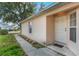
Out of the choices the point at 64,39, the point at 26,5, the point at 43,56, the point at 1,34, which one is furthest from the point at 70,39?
the point at 1,34

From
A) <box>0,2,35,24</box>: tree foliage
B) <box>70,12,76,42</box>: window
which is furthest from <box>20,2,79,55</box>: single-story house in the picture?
<box>0,2,35,24</box>: tree foliage

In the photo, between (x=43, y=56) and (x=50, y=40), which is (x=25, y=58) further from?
(x=50, y=40)

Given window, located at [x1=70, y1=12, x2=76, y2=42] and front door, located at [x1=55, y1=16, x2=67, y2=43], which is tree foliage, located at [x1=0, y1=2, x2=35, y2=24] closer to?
front door, located at [x1=55, y1=16, x2=67, y2=43]

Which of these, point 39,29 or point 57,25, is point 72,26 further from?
point 39,29

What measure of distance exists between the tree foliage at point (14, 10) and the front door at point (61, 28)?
5.15ft

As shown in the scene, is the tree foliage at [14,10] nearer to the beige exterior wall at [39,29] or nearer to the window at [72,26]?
the beige exterior wall at [39,29]

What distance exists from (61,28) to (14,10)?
7.84 ft

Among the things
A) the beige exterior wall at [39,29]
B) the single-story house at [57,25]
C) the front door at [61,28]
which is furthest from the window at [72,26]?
the beige exterior wall at [39,29]

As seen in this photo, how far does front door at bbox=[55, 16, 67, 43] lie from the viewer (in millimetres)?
6502

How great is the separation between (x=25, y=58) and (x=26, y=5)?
7.58ft

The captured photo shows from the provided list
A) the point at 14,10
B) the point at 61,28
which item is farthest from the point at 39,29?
the point at 14,10

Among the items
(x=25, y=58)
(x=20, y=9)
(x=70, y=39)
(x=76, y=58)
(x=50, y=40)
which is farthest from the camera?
(x=50, y=40)

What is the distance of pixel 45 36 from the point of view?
7.41 metres

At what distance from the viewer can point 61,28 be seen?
6844 millimetres
